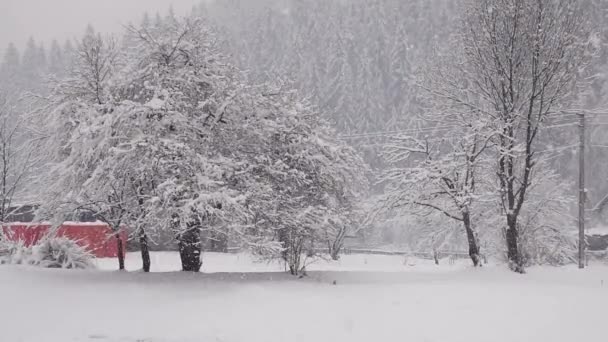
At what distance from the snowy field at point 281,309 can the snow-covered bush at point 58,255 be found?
4.02 ft

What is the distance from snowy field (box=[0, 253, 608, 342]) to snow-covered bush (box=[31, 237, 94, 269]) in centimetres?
123

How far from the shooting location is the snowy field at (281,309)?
31.3 feet

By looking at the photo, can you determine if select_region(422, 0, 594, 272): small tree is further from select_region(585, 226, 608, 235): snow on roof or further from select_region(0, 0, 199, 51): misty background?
select_region(0, 0, 199, 51): misty background


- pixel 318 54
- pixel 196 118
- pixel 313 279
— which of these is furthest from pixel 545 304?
pixel 318 54

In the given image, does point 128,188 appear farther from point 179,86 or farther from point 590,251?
point 590,251

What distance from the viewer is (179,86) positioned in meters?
14.4

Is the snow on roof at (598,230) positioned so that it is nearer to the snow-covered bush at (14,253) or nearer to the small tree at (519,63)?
the small tree at (519,63)

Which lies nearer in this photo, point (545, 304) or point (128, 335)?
point (128, 335)

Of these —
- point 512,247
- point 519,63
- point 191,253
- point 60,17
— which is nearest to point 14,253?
point 191,253

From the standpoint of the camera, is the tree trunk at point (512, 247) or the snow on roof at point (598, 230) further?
the snow on roof at point (598, 230)

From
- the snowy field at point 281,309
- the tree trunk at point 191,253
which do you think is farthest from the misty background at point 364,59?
the snowy field at point 281,309

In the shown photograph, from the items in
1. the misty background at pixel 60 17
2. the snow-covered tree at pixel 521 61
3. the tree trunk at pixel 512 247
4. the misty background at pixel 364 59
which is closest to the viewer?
the snow-covered tree at pixel 521 61

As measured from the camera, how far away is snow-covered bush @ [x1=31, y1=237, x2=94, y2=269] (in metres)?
15.6

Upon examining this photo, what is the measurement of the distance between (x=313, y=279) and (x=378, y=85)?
49331mm
